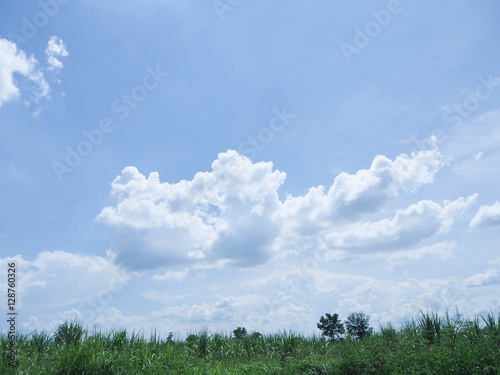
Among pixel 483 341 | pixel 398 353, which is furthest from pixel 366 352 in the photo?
pixel 483 341

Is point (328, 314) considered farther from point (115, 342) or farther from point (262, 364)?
point (115, 342)

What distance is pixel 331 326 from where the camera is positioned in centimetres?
2038

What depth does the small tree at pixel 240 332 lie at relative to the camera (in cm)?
1894

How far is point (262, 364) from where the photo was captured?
45.4 ft

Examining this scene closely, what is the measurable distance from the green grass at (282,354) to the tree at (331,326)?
8.71ft

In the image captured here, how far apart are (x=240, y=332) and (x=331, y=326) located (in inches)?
179

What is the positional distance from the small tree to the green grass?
192cm

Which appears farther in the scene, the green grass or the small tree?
the small tree

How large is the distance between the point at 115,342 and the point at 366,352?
8355 millimetres

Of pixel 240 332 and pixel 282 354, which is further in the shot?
pixel 240 332

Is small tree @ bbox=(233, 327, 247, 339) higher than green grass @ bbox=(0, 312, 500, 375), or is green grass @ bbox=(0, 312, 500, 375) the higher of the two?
small tree @ bbox=(233, 327, 247, 339)

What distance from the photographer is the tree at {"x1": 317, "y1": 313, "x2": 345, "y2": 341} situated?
19562mm

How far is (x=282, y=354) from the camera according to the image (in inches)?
621

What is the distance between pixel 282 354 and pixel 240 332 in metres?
4.74
